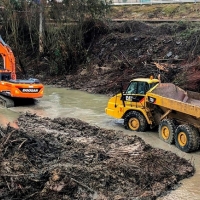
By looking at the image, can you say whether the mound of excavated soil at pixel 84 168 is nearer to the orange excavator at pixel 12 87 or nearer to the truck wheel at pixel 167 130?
the truck wheel at pixel 167 130

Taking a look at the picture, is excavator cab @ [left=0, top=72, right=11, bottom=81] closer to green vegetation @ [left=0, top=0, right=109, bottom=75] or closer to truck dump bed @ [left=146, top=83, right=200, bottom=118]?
truck dump bed @ [left=146, top=83, right=200, bottom=118]

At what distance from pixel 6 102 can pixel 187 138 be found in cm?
966

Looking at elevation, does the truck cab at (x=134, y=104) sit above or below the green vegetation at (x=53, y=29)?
below

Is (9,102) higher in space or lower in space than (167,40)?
lower

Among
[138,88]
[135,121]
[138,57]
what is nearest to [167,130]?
[135,121]

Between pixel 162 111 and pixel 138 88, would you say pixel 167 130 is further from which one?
pixel 138 88

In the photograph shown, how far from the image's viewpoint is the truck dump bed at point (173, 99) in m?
10.8

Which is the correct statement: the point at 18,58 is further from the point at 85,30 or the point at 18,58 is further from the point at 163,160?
the point at 163,160

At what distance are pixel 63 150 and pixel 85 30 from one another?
19.6 metres

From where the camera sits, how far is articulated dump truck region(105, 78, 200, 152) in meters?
10.9

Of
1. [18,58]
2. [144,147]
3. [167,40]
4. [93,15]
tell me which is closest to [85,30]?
[93,15]

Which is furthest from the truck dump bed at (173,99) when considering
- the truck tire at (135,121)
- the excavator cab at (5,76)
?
the excavator cab at (5,76)

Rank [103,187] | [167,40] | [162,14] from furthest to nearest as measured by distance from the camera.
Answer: [162,14], [167,40], [103,187]

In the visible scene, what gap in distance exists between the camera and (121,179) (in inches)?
322
